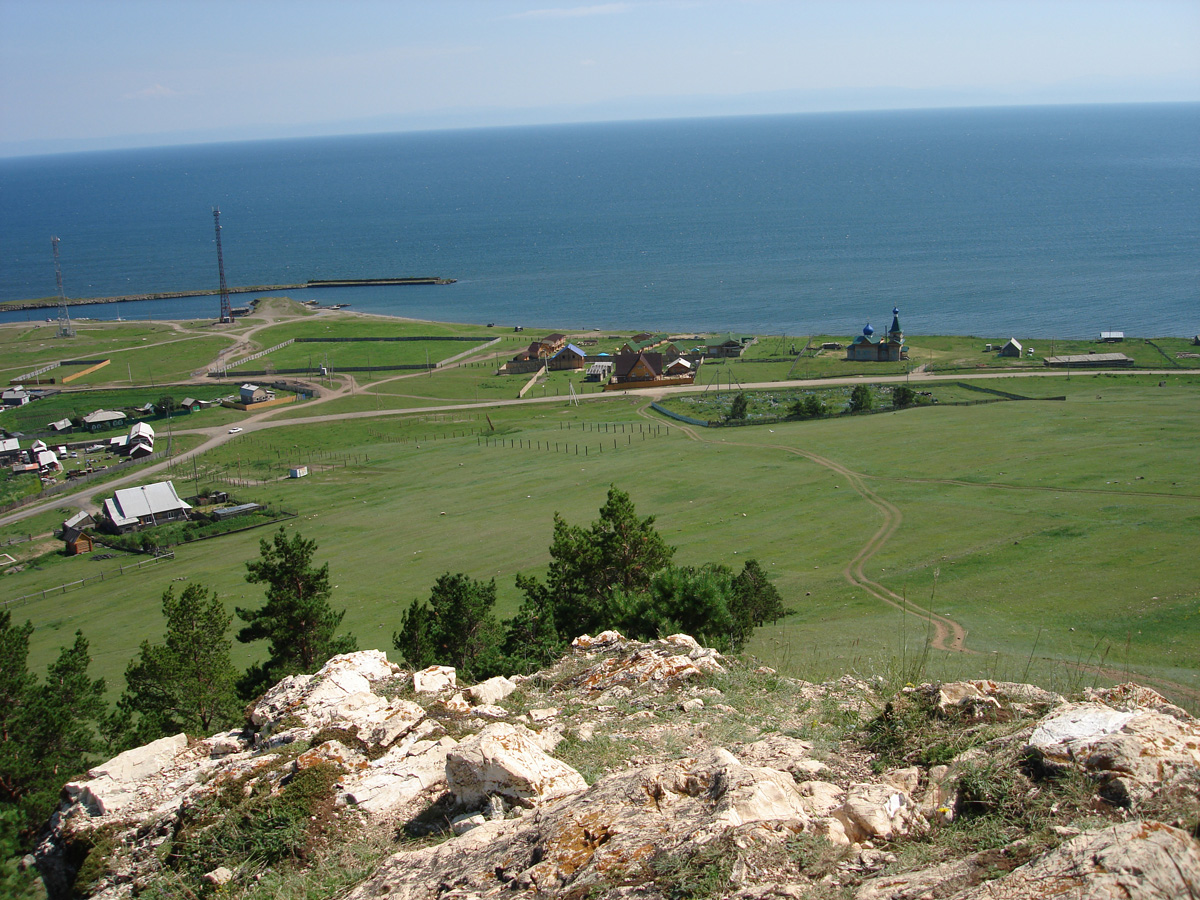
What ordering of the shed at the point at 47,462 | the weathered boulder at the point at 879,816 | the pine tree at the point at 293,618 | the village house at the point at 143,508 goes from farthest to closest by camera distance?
1. the shed at the point at 47,462
2. the village house at the point at 143,508
3. the pine tree at the point at 293,618
4. the weathered boulder at the point at 879,816

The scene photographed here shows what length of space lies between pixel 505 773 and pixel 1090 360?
338ft

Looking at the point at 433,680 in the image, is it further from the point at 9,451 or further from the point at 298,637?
the point at 9,451

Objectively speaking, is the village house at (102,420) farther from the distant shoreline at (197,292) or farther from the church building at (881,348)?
the church building at (881,348)

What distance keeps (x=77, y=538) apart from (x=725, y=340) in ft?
264

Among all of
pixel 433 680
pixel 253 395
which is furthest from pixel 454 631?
pixel 253 395

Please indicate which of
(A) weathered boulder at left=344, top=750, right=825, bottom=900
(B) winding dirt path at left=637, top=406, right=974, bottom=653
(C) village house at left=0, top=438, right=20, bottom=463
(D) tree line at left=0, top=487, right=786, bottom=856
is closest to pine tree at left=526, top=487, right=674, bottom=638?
(D) tree line at left=0, top=487, right=786, bottom=856

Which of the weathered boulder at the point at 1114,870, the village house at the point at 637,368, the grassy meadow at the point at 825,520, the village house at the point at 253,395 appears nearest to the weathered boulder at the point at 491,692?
the grassy meadow at the point at 825,520

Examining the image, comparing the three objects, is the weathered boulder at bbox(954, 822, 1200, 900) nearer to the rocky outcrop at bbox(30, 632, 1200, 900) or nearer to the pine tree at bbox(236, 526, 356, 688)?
the rocky outcrop at bbox(30, 632, 1200, 900)

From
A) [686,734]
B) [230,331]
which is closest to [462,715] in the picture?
[686,734]

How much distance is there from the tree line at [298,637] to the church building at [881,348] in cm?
7763

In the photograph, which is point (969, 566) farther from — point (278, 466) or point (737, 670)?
point (278, 466)

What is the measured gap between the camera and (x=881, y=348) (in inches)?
4149

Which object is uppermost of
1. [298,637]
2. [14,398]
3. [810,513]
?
[298,637]

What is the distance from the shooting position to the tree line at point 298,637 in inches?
891
